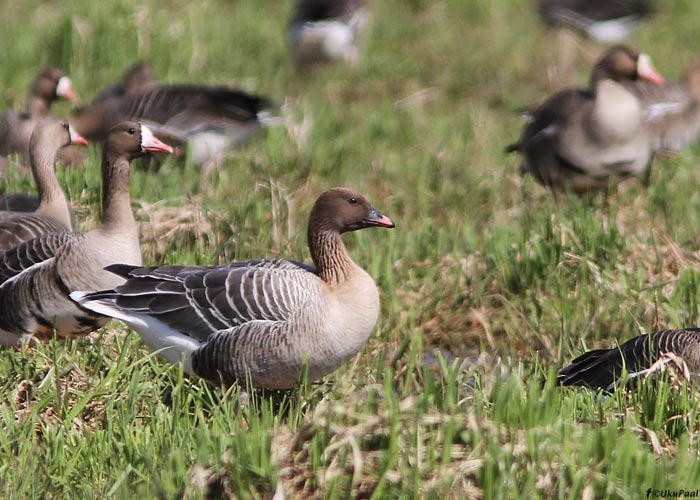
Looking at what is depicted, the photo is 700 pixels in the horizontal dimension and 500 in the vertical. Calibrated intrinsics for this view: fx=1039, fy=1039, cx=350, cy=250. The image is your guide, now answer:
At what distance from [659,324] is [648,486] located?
99.1 inches

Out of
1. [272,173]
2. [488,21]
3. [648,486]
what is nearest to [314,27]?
[488,21]

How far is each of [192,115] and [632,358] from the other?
4990 mm

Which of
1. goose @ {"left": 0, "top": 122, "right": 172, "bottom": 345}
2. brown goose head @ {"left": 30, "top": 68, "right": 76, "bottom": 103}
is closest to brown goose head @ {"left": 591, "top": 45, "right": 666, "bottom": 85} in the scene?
brown goose head @ {"left": 30, "top": 68, "right": 76, "bottom": 103}

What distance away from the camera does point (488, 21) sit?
14164 millimetres

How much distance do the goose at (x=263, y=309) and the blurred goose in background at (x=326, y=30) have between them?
7381 mm

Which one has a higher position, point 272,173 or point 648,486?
point 648,486

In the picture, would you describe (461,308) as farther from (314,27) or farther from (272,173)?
(314,27)

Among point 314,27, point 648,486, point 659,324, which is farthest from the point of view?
point 314,27

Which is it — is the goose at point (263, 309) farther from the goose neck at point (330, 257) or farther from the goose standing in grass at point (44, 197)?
the goose standing in grass at point (44, 197)

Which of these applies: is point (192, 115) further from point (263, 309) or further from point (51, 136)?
point (263, 309)

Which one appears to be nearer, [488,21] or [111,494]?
[111,494]

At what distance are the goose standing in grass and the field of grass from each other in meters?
0.59

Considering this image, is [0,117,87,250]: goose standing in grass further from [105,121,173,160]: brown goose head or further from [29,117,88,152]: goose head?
[105,121,173,160]: brown goose head

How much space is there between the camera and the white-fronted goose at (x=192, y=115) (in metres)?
8.91
